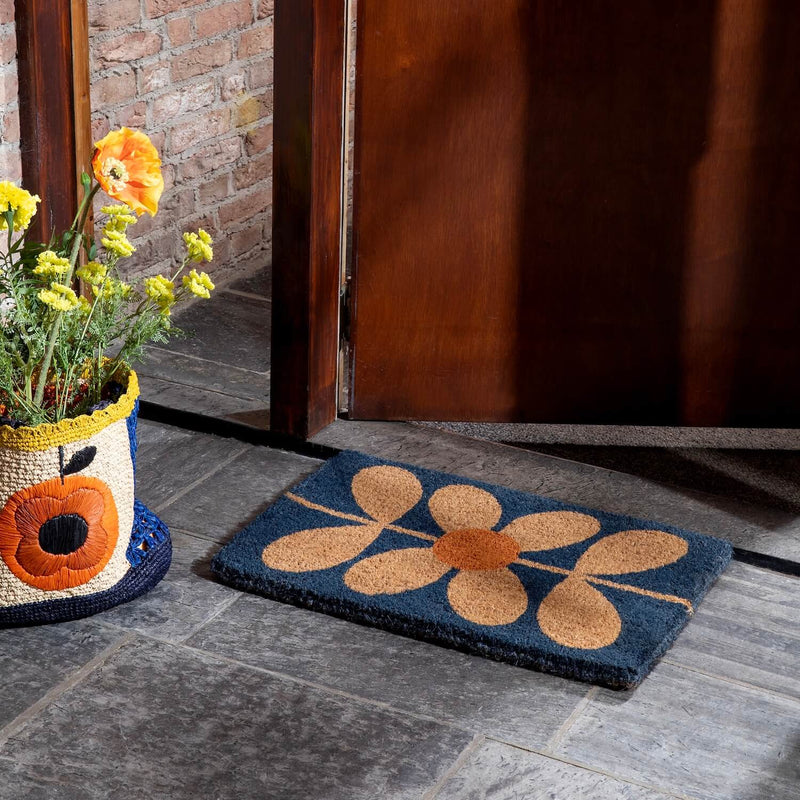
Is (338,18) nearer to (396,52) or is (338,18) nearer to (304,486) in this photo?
(396,52)

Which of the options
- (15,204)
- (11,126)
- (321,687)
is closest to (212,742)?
(321,687)

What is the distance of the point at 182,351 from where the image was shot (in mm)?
3064

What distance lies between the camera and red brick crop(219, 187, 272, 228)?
3397mm

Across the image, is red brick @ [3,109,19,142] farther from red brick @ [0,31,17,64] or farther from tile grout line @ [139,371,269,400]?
tile grout line @ [139,371,269,400]

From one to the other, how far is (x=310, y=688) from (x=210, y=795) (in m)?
0.27

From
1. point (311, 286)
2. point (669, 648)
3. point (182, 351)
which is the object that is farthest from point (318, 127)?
point (669, 648)

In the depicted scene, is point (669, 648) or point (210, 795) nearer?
point (210, 795)

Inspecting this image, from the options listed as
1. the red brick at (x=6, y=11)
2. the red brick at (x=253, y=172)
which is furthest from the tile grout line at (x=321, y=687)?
the red brick at (x=253, y=172)

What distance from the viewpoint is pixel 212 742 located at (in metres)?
1.78

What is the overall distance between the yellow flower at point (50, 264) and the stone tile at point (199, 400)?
0.88 m

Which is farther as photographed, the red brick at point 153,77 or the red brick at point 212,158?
the red brick at point 212,158

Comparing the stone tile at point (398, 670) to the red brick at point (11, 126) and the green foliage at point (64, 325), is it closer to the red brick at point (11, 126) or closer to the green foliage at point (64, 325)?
the green foliage at point (64, 325)

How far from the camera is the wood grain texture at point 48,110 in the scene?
2.55 metres

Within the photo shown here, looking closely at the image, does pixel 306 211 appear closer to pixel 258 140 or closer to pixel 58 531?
pixel 58 531
